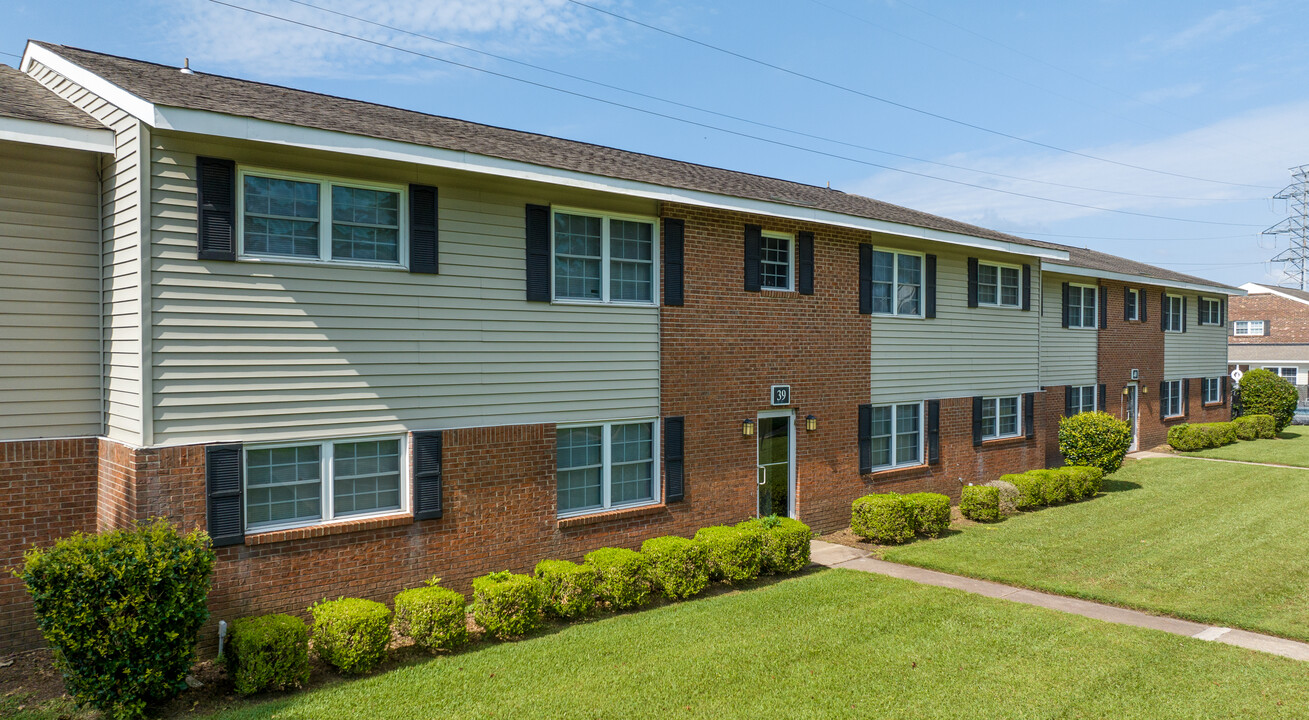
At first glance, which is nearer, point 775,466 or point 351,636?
point 351,636

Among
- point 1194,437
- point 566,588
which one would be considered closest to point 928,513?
point 566,588

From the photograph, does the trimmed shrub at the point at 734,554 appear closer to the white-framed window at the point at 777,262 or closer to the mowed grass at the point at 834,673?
the mowed grass at the point at 834,673

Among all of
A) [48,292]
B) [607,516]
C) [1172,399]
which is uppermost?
[48,292]

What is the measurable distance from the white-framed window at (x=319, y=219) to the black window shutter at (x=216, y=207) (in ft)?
0.35

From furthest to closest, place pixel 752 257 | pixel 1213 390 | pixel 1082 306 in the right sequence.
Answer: pixel 1213 390 → pixel 1082 306 → pixel 752 257

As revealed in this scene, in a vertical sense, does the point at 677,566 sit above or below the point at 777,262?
below

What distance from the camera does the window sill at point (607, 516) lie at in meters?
9.93

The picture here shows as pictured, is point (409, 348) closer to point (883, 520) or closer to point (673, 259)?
point (673, 259)

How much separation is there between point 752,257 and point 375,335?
602 cm

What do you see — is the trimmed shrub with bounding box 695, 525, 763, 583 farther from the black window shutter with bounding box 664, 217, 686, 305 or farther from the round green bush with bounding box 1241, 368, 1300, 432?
the round green bush with bounding box 1241, 368, 1300, 432

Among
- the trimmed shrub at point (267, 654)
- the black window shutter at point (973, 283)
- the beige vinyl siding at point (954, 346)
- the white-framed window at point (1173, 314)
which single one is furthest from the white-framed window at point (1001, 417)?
the trimmed shrub at point (267, 654)

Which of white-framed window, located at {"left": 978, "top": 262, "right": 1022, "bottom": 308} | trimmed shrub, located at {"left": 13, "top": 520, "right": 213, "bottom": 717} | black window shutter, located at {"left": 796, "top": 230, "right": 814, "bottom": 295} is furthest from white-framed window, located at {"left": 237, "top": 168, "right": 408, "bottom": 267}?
white-framed window, located at {"left": 978, "top": 262, "right": 1022, "bottom": 308}

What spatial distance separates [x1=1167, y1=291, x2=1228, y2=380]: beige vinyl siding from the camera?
25.8m

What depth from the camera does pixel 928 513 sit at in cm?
1309
